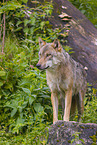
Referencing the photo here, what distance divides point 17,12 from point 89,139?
21.4ft

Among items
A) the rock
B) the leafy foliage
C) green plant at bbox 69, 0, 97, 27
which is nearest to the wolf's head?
the leafy foliage

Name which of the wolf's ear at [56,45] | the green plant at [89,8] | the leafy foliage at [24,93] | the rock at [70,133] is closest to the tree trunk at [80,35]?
the leafy foliage at [24,93]

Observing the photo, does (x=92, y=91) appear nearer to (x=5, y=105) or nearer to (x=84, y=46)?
(x=84, y=46)

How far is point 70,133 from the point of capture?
12.5 feet

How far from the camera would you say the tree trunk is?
27.8 ft

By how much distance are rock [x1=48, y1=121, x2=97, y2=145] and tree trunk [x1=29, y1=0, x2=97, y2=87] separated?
426 cm

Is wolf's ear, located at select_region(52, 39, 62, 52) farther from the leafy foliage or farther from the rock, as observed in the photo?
the rock

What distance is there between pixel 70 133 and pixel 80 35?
245 inches

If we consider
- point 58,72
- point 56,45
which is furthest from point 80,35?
point 58,72

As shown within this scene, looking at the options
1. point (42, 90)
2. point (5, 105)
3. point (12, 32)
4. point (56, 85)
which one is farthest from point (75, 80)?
point (12, 32)

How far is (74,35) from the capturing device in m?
9.26

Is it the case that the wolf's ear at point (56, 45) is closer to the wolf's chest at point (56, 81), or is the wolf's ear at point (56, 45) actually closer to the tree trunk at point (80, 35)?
the wolf's chest at point (56, 81)

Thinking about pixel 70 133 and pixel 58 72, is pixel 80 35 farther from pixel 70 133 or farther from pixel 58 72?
pixel 70 133

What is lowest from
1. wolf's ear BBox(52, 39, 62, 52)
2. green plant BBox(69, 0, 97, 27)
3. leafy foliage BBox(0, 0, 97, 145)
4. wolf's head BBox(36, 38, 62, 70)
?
leafy foliage BBox(0, 0, 97, 145)
